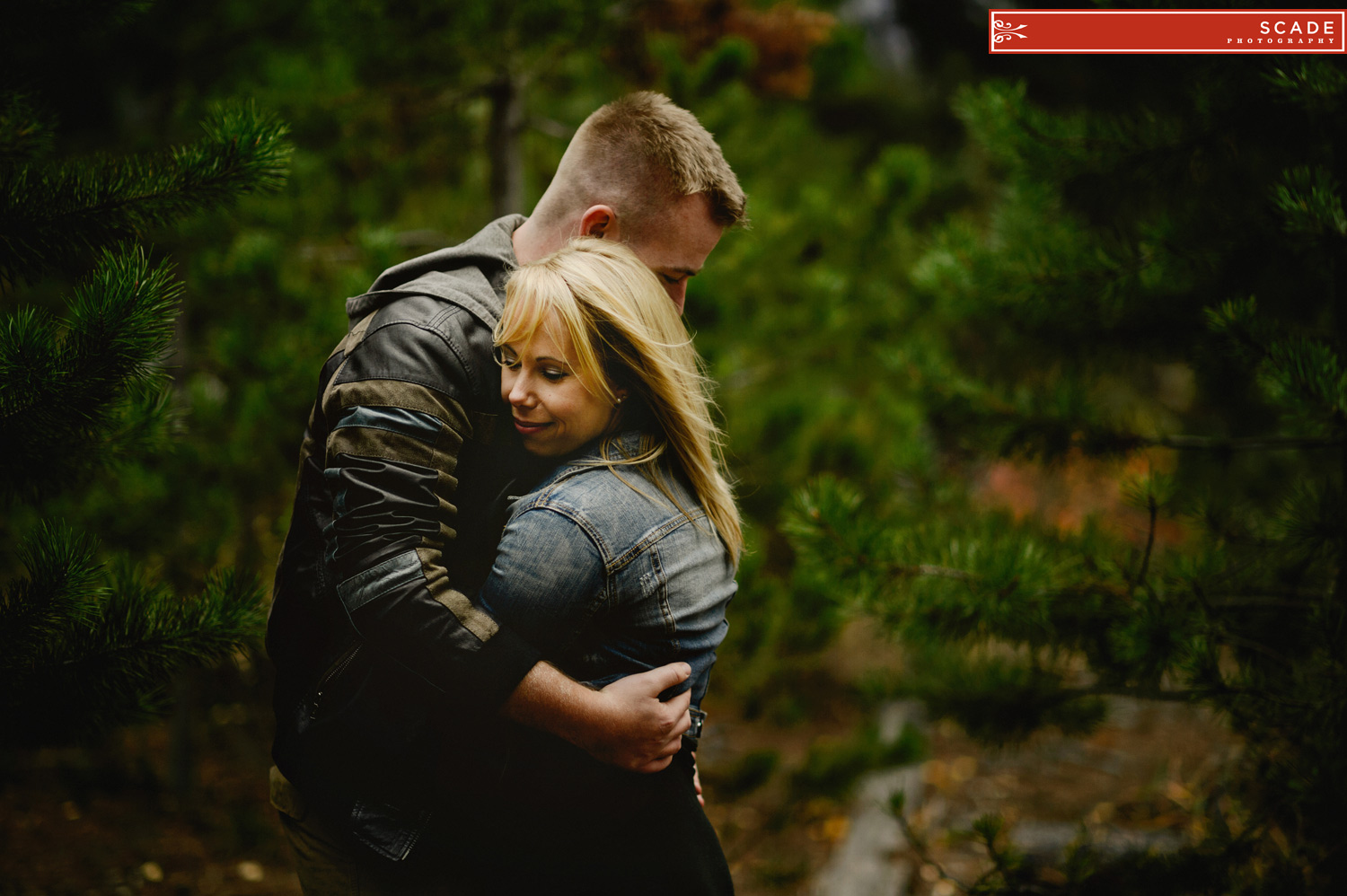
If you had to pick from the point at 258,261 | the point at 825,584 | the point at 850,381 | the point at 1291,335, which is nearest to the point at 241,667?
the point at 258,261

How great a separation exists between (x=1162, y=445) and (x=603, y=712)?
2245mm

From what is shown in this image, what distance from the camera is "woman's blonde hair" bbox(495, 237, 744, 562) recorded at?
164 centimetres

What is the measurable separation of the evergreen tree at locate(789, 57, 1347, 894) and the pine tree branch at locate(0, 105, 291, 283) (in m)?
1.72

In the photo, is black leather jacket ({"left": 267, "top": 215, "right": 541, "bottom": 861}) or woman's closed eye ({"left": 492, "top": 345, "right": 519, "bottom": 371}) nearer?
black leather jacket ({"left": 267, "top": 215, "right": 541, "bottom": 861})

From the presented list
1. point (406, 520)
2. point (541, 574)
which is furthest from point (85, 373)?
point (541, 574)

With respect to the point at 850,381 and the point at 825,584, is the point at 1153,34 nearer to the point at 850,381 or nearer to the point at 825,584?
the point at 825,584

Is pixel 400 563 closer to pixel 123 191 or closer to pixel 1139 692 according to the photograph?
pixel 123 191

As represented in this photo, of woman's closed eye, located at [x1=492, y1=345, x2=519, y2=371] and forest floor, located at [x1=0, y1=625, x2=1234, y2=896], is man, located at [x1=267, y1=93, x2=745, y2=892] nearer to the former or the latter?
woman's closed eye, located at [x1=492, y1=345, x2=519, y2=371]

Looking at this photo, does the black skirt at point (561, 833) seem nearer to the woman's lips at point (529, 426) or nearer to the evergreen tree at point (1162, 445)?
the woman's lips at point (529, 426)

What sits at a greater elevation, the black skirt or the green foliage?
the green foliage

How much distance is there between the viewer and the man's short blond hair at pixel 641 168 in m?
1.89

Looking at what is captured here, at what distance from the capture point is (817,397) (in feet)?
19.3

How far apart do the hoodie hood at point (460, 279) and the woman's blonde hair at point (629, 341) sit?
78 millimetres

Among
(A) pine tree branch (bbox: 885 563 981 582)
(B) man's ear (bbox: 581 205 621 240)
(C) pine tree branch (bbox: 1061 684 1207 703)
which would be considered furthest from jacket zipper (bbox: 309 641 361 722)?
(C) pine tree branch (bbox: 1061 684 1207 703)
